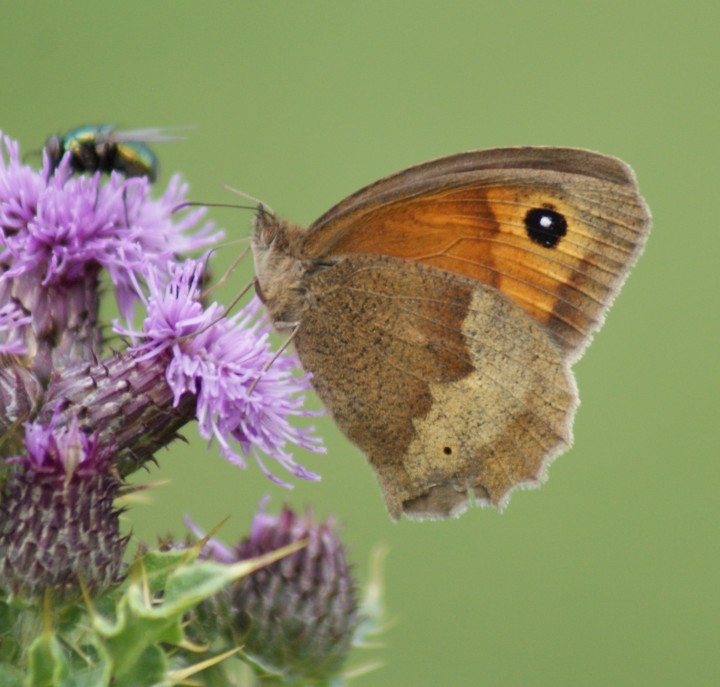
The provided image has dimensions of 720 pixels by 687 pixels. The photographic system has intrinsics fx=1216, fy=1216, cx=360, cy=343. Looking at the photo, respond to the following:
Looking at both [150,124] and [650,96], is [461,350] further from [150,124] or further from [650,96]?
[650,96]

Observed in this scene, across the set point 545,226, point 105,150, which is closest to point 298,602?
point 545,226

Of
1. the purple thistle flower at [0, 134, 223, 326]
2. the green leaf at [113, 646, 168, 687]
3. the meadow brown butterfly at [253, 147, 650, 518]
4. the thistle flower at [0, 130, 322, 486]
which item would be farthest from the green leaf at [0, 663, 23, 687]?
the meadow brown butterfly at [253, 147, 650, 518]

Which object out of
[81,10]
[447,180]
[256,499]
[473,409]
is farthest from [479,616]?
[81,10]

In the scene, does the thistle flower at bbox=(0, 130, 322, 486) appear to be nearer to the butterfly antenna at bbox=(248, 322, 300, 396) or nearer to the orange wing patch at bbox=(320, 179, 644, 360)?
the butterfly antenna at bbox=(248, 322, 300, 396)

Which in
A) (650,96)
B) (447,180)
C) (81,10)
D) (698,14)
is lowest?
(447,180)

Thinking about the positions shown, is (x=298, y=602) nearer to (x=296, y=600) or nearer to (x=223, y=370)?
(x=296, y=600)
